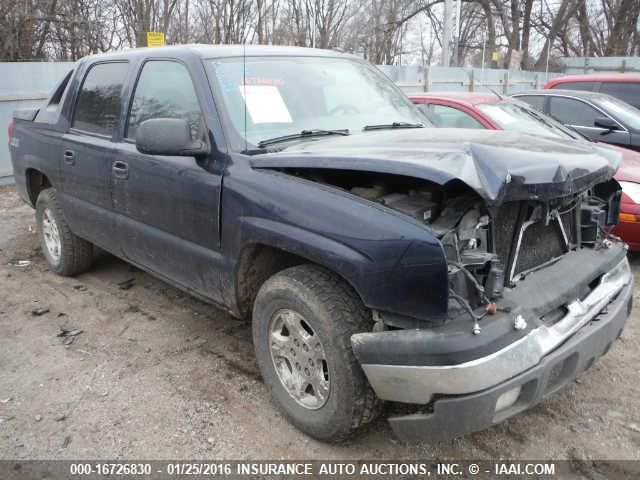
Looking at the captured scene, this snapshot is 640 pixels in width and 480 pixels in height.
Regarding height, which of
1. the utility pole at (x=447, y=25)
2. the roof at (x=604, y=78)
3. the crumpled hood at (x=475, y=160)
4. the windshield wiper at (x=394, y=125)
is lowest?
the crumpled hood at (x=475, y=160)

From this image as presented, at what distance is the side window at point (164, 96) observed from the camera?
327cm

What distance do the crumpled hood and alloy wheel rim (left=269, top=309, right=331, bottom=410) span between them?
77cm

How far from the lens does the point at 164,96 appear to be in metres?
3.51

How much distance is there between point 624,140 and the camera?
684 centimetres

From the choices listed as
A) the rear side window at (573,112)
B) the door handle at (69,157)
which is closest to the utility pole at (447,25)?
the rear side window at (573,112)

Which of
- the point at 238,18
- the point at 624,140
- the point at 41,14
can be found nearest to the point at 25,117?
the point at 624,140

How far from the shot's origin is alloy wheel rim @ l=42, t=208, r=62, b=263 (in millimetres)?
4989

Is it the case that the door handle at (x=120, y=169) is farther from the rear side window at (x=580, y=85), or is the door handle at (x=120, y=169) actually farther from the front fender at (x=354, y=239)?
the rear side window at (x=580, y=85)

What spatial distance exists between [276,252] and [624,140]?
5.68 meters

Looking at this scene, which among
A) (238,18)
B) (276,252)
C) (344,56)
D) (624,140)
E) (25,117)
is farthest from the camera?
(238,18)

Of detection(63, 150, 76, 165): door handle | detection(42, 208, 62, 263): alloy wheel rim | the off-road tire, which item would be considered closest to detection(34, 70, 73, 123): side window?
detection(63, 150, 76, 165): door handle

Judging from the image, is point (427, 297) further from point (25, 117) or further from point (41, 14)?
point (41, 14)

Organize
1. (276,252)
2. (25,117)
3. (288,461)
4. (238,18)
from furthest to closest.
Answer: (238,18), (25,117), (276,252), (288,461)

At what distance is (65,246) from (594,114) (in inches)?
256
